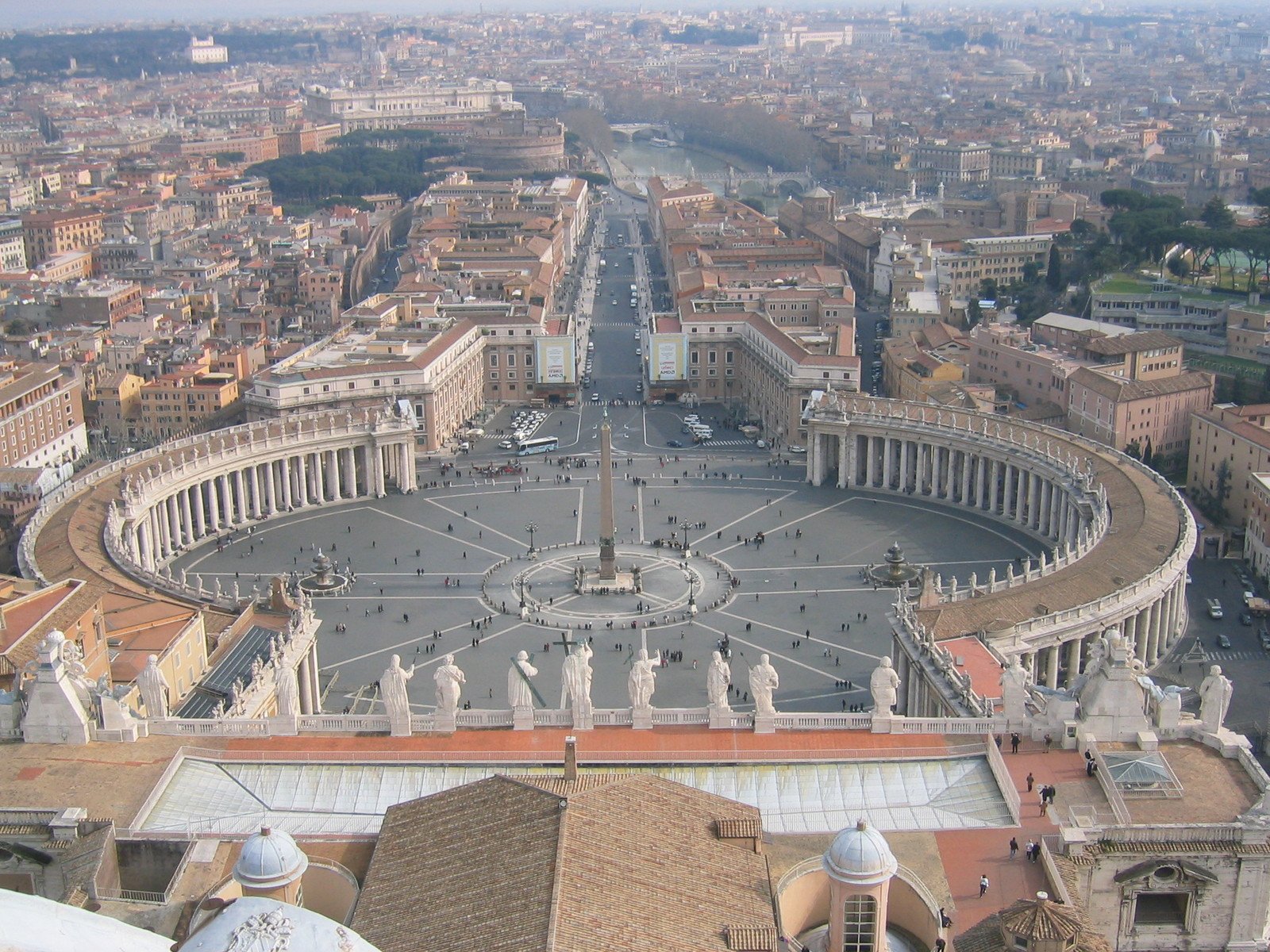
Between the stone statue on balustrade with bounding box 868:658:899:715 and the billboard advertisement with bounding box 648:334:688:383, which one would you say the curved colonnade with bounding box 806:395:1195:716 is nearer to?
the stone statue on balustrade with bounding box 868:658:899:715

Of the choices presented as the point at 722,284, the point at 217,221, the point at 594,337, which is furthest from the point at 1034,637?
the point at 217,221

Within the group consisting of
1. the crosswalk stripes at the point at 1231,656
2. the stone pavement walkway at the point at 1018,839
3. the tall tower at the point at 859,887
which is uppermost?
the tall tower at the point at 859,887

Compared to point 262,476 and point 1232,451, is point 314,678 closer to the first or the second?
point 262,476

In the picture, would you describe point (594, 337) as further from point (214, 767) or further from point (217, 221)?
point (214, 767)

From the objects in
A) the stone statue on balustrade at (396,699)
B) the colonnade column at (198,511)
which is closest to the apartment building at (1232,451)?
the stone statue on balustrade at (396,699)

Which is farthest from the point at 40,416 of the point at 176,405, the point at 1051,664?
the point at 1051,664

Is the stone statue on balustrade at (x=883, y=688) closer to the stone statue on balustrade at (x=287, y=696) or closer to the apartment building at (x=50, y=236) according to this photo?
the stone statue on balustrade at (x=287, y=696)
